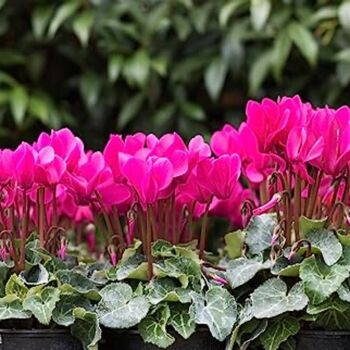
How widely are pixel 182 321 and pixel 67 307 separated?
14 cm

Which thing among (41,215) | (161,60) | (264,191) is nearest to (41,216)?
(41,215)

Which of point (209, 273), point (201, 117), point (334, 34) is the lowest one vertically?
point (201, 117)

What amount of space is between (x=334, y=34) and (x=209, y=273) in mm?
1772

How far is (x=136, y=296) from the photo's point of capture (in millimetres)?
1112

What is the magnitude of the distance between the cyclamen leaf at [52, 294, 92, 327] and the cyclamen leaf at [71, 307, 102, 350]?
1 cm

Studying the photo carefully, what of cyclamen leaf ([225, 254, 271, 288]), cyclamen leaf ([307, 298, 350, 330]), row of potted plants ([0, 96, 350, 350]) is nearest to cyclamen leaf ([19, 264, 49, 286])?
row of potted plants ([0, 96, 350, 350])

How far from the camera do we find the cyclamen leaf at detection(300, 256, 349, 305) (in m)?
1.04

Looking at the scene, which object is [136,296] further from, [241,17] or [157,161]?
[241,17]

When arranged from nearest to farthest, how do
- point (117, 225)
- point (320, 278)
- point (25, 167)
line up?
point (320, 278) → point (25, 167) → point (117, 225)

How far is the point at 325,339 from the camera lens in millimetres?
1078

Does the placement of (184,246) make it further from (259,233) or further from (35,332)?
(35,332)

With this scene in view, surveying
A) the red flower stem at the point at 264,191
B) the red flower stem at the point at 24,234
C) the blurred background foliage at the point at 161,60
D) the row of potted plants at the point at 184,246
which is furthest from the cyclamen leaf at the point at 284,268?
the blurred background foliage at the point at 161,60

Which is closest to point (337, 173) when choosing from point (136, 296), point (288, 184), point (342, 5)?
point (288, 184)

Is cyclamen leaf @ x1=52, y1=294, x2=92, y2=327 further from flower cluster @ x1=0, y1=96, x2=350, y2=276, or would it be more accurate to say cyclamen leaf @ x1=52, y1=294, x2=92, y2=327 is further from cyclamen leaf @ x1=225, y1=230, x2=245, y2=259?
cyclamen leaf @ x1=225, y1=230, x2=245, y2=259
